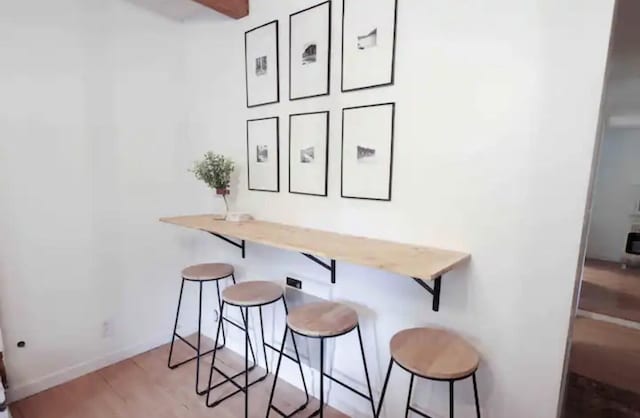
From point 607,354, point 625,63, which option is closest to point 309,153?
point 607,354

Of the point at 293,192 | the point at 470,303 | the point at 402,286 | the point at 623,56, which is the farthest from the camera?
the point at 623,56

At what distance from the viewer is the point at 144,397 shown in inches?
84.5

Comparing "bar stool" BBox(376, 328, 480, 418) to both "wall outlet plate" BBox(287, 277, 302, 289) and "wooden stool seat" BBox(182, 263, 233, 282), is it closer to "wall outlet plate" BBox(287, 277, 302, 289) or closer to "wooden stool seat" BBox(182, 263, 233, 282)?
"wall outlet plate" BBox(287, 277, 302, 289)

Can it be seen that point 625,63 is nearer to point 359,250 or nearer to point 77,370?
point 359,250

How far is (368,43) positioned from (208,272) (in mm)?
1735

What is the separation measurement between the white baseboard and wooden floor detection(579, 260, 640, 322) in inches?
168

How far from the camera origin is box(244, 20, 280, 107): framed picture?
2.16m

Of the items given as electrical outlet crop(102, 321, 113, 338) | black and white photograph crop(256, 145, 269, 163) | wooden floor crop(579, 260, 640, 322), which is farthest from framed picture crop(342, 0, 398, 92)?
wooden floor crop(579, 260, 640, 322)

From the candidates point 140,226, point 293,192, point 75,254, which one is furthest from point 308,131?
point 75,254

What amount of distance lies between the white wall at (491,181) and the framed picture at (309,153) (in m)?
0.07

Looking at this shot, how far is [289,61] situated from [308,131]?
0.46 meters

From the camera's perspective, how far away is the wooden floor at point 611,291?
11.9 ft

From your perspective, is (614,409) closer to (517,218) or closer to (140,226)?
(517,218)

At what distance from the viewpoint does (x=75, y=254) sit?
2.27 meters
